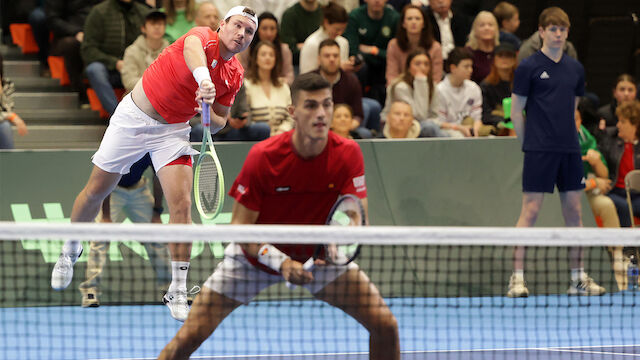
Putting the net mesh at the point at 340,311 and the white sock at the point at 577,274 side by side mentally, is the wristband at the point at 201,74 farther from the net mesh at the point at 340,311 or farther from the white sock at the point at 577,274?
the white sock at the point at 577,274

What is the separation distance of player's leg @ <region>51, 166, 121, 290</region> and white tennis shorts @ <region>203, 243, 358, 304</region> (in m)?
1.52

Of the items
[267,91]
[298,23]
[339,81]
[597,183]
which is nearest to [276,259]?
[267,91]

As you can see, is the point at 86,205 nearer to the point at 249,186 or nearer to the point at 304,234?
the point at 249,186

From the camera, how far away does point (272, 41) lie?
9.98 meters

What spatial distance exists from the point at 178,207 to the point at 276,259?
50.6 inches

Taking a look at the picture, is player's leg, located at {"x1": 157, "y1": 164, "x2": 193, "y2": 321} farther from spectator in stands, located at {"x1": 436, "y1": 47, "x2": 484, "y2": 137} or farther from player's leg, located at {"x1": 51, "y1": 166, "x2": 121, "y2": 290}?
spectator in stands, located at {"x1": 436, "y1": 47, "x2": 484, "y2": 137}

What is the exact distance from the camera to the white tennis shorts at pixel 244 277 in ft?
16.9

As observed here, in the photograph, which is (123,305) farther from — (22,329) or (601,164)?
(601,164)

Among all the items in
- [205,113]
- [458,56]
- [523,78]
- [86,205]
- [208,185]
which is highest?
[458,56]

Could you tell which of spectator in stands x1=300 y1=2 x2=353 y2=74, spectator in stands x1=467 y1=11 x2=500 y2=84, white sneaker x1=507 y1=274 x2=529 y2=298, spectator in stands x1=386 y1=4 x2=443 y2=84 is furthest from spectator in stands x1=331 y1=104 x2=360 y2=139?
spectator in stands x1=467 y1=11 x2=500 y2=84

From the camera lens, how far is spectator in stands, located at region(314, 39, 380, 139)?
31.9ft

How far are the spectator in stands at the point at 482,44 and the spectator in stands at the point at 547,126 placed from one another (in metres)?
2.74

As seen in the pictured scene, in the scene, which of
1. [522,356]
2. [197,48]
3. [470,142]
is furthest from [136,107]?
[470,142]

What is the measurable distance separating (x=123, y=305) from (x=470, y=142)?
378 centimetres
